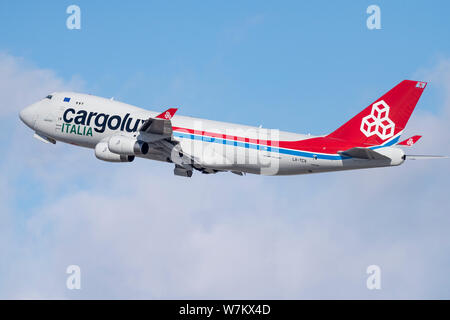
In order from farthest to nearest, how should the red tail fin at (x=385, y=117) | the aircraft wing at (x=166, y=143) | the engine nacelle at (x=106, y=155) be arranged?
the engine nacelle at (x=106, y=155) < the aircraft wing at (x=166, y=143) < the red tail fin at (x=385, y=117)

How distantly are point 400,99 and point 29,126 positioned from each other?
27.5 m

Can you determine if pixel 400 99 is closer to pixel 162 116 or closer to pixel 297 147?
pixel 297 147

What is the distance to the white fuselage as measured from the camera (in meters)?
50.7

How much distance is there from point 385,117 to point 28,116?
26556 mm

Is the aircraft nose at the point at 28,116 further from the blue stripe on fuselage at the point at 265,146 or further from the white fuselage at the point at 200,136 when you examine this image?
the blue stripe on fuselage at the point at 265,146

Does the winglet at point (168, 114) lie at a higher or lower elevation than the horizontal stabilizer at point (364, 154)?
higher

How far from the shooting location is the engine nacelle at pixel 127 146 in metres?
53.0

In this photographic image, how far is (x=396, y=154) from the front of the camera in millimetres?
48094

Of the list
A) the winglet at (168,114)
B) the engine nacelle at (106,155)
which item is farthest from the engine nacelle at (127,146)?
the winglet at (168,114)

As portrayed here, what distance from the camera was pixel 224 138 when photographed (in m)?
52.8

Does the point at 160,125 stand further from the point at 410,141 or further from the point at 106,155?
the point at 410,141

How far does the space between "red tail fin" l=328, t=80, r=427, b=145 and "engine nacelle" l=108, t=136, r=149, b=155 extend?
41.4ft

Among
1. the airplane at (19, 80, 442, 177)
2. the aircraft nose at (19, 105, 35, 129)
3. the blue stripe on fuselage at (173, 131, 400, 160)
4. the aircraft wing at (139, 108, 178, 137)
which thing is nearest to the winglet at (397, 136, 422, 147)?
the airplane at (19, 80, 442, 177)

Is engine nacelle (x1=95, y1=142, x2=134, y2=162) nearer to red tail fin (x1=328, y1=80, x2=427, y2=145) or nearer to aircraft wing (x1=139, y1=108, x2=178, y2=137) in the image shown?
aircraft wing (x1=139, y1=108, x2=178, y2=137)
